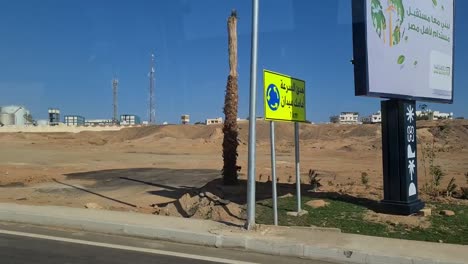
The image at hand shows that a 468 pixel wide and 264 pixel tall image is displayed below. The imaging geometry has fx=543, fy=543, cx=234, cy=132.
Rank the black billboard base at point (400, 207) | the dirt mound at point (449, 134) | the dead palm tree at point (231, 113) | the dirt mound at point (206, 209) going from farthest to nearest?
1. the dirt mound at point (449, 134)
2. the dead palm tree at point (231, 113)
3. the dirt mound at point (206, 209)
4. the black billboard base at point (400, 207)

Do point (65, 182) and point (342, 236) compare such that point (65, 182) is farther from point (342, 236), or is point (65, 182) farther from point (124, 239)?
point (342, 236)

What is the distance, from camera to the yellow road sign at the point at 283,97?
9.66 m

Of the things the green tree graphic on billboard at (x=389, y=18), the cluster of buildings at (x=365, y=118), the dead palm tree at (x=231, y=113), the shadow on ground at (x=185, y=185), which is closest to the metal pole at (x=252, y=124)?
the green tree graphic on billboard at (x=389, y=18)

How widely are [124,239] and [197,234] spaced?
50.4 inches

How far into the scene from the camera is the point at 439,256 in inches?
290

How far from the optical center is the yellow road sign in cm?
966

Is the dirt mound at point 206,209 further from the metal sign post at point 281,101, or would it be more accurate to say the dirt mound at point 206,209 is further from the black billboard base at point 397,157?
the black billboard base at point 397,157

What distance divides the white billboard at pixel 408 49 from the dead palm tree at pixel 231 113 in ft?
20.0

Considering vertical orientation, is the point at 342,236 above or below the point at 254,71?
below

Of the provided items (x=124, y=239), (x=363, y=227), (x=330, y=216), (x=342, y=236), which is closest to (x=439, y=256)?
(x=342, y=236)

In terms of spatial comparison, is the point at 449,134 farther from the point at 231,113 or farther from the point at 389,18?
the point at 389,18

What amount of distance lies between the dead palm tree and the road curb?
580 cm

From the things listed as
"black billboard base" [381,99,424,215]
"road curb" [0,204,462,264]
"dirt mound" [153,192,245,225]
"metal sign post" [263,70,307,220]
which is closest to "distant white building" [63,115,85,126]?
"dirt mound" [153,192,245,225]

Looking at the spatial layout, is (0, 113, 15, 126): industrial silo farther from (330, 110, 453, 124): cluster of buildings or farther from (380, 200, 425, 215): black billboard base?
(380, 200, 425, 215): black billboard base
